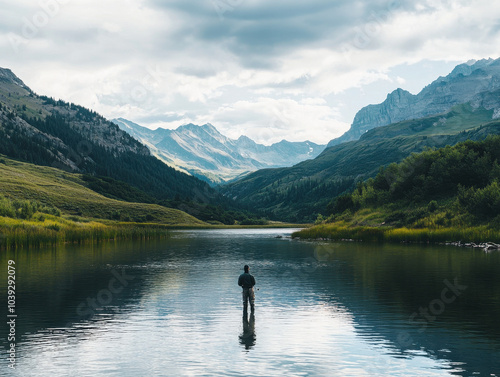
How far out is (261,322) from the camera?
32.0 meters

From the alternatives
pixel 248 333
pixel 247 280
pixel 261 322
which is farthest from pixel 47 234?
pixel 248 333

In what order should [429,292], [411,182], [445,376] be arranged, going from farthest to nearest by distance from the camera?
[411,182]
[429,292]
[445,376]

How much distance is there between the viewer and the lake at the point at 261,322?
73.6ft

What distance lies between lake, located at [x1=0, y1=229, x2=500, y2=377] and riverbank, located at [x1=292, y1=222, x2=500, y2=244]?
39.2 m

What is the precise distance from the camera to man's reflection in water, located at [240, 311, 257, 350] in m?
26.5

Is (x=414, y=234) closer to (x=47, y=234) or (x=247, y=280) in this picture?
(x=47, y=234)

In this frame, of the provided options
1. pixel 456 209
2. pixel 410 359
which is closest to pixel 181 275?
pixel 410 359

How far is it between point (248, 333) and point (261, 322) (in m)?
3.24

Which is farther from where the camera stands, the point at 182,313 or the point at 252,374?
the point at 182,313

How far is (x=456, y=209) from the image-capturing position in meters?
117

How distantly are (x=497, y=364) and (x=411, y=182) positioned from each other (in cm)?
13139

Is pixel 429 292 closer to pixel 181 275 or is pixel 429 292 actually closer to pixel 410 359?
pixel 410 359

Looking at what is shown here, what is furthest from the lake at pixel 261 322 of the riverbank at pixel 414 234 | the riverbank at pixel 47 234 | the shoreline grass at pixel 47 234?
the riverbank at pixel 414 234

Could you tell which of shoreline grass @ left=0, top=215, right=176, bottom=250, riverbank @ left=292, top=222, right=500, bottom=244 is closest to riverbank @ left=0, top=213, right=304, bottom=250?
shoreline grass @ left=0, top=215, right=176, bottom=250
